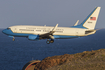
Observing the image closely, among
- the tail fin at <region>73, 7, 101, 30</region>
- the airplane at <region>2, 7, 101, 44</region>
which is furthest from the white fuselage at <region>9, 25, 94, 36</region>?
the tail fin at <region>73, 7, 101, 30</region>

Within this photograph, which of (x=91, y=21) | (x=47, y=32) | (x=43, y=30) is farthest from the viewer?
(x=91, y=21)

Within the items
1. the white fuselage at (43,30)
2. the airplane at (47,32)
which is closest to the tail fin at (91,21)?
the airplane at (47,32)

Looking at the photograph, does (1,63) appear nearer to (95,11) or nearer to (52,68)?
(95,11)

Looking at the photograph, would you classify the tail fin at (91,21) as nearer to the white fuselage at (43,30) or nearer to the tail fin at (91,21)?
the tail fin at (91,21)

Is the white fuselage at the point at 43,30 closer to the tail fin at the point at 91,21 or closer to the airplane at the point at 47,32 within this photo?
the airplane at the point at 47,32

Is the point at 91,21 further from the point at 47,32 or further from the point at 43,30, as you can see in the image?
the point at 43,30

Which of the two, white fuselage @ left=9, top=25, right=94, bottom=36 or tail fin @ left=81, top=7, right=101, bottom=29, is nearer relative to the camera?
white fuselage @ left=9, top=25, right=94, bottom=36

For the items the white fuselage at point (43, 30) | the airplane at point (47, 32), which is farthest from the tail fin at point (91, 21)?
the white fuselage at point (43, 30)

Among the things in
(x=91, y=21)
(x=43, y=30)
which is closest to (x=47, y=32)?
(x=43, y=30)

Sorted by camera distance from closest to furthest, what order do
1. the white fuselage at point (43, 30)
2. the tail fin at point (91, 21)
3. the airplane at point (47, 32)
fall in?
the airplane at point (47, 32), the white fuselage at point (43, 30), the tail fin at point (91, 21)

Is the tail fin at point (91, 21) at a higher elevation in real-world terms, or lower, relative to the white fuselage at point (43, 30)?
higher

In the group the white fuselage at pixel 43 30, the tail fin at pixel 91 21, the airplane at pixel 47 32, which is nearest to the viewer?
the airplane at pixel 47 32

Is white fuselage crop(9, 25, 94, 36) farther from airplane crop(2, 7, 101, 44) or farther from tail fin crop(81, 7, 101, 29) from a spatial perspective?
tail fin crop(81, 7, 101, 29)

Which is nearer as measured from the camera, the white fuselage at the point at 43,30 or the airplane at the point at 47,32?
the airplane at the point at 47,32
